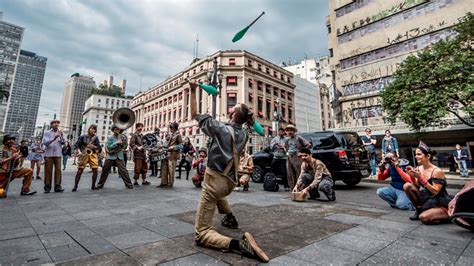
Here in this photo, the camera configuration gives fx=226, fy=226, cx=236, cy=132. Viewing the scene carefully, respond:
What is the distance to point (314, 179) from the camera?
5.57m

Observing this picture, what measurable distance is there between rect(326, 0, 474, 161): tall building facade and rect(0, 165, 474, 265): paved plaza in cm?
1851

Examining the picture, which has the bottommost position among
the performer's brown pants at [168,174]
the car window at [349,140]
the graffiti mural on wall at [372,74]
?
the performer's brown pants at [168,174]

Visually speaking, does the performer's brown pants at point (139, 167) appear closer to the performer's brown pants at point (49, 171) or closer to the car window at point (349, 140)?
the performer's brown pants at point (49, 171)

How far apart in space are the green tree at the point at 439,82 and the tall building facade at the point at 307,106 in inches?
1644

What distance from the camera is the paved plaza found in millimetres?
2070

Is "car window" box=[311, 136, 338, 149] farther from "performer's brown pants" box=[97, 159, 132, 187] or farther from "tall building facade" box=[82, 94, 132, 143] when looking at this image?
"tall building facade" box=[82, 94, 132, 143]

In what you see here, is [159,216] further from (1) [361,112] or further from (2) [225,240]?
(1) [361,112]

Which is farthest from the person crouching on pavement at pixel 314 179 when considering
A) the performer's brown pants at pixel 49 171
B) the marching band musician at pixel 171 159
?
the performer's brown pants at pixel 49 171

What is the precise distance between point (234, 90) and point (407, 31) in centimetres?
2553

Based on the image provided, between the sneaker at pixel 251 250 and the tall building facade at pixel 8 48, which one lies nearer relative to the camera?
the sneaker at pixel 251 250

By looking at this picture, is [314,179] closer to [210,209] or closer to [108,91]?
[210,209]

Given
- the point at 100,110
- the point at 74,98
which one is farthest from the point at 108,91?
the point at 74,98

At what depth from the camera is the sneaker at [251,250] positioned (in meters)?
1.97

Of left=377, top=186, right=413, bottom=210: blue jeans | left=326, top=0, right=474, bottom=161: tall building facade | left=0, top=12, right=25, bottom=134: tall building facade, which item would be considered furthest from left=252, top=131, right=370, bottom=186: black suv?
left=0, top=12, right=25, bottom=134: tall building facade
